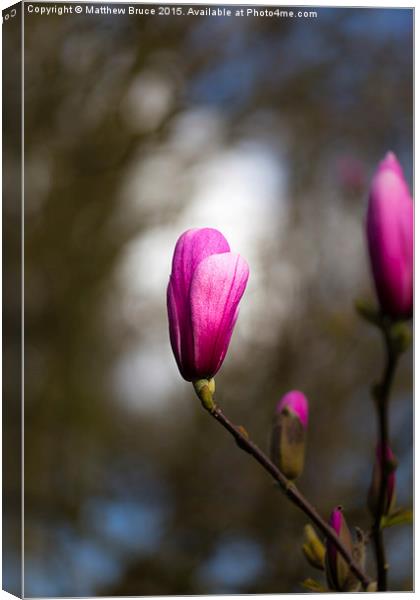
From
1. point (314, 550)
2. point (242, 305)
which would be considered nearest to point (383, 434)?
point (314, 550)

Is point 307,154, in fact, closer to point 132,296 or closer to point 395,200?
point 132,296

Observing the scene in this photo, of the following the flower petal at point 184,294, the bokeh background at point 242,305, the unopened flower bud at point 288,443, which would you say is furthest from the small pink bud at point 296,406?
the bokeh background at point 242,305

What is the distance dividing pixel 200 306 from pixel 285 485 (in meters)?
0.14

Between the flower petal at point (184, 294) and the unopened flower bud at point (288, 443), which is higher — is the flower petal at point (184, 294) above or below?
above

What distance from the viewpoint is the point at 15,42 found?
3.95ft

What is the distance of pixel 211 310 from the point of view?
2.20ft

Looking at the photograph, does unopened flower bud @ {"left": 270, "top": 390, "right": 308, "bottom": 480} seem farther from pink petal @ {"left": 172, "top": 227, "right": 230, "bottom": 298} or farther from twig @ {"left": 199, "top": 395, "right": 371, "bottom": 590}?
pink petal @ {"left": 172, "top": 227, "right": 230, "bottom": 298}

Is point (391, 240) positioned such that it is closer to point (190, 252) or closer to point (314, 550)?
point (190, 252)

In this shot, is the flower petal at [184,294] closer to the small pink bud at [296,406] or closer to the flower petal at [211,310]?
the flower petal at [211,310]

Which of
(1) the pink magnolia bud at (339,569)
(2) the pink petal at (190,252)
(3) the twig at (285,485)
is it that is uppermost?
(2) the pink petal at (190,252)

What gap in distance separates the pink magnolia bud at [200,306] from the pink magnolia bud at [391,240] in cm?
12

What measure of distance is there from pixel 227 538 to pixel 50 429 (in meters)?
0.29

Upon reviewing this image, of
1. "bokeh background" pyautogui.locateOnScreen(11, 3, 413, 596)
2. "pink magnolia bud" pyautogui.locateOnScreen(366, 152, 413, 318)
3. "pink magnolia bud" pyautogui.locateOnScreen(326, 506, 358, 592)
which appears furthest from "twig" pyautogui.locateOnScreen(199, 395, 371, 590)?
"bokeh background" pyautogui.locateOnScreen(11, 3, 413, 596)

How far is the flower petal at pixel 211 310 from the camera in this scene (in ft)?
2.19
